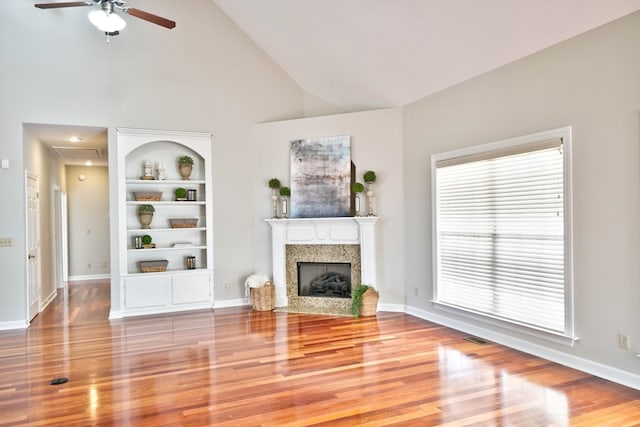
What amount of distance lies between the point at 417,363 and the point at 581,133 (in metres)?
2.46

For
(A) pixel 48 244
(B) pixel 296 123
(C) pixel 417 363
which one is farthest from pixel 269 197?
(A) pixel 48 244

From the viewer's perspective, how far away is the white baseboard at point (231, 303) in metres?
6.60

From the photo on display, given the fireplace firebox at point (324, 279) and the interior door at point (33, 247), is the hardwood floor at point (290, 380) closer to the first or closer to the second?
the interior door at point (33, 247)

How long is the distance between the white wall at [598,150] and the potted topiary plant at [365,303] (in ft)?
5.93

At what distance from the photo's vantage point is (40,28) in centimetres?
566

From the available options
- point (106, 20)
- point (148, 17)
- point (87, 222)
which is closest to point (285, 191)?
point (148, 17)

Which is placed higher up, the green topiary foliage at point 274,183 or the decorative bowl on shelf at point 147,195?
the green topiary foliage at point 274,183

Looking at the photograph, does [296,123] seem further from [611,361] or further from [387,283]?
[611,361]

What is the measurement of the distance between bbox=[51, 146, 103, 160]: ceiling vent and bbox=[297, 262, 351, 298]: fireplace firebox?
4443 mm

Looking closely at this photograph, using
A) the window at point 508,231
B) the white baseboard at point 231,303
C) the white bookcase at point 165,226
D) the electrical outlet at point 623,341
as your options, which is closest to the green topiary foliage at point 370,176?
the window at point 508,231

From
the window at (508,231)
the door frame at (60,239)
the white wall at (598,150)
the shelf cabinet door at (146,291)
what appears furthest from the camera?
the door frame at (60,239)

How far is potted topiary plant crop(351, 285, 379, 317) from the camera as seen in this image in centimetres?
581

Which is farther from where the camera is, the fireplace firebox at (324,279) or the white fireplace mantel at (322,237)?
the fireplace firebox at (324,279)

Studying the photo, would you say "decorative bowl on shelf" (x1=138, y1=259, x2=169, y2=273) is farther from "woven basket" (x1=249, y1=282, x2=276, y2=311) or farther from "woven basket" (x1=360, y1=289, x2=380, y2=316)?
"woven basket" (x1=360, y1=289, x2=380, y2=316)
